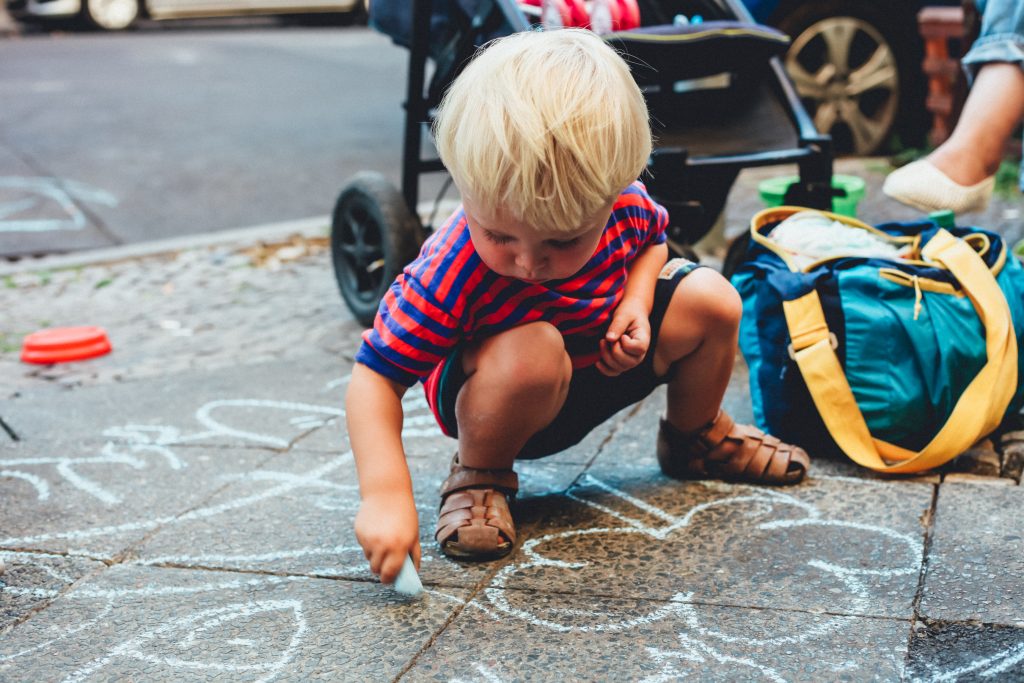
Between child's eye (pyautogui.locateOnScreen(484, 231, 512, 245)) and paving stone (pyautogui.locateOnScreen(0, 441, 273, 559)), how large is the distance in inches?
37.1

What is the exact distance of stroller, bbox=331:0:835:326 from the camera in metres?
2.90

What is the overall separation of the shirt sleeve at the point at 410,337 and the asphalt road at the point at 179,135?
3646 millimetres

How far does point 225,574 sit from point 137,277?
2.90m

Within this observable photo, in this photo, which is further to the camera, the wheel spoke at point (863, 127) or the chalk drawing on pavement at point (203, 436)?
the wheel spoke at point (863, 127)

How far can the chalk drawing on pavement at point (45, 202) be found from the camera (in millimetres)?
5418

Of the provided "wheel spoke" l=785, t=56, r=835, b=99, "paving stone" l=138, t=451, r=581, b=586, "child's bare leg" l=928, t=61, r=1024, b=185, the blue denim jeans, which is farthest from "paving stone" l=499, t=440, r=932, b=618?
"wheel spoke" l=785, t=56, r=835, b=99

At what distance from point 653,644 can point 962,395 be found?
2.97 feet

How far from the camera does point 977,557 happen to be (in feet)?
6.24

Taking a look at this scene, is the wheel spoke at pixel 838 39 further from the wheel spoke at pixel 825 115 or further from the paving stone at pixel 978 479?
the paving stone at pixel 978 479

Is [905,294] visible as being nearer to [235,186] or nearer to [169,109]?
[235,186]

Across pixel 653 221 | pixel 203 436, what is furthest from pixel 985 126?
pixel 203 436

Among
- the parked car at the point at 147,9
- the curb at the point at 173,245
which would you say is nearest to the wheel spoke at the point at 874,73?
the curb at the point at 173,245

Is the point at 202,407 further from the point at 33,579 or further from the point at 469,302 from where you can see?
the point at 469,302

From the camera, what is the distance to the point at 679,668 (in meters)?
1.64
